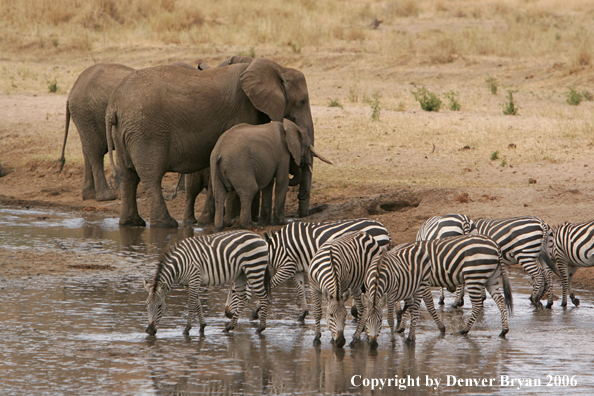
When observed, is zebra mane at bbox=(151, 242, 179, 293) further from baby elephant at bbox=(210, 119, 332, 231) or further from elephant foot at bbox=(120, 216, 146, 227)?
elephant foot at bbox=(120, 216, 146, 227)

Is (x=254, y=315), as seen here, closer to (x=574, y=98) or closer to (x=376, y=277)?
(x=376, y=277)

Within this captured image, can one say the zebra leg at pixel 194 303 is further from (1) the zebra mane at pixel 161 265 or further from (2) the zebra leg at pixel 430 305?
(2) the zebra leg at pixel 430 305

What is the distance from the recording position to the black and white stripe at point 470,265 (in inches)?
278

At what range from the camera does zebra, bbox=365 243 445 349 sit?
6.60 metres

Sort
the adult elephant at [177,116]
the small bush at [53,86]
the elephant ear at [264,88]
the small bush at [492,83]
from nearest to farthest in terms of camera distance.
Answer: the adult elephant at [177,116]
the elephant ear at [264,88]
the small bush at [492,83]
the small bush at [53,86]

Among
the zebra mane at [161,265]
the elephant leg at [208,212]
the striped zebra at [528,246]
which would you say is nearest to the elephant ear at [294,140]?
the elephant leg at [208,212]

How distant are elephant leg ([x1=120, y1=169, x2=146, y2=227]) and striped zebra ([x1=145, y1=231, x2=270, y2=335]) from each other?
4951 millimetres

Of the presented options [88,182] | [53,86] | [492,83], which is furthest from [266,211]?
[53,86]

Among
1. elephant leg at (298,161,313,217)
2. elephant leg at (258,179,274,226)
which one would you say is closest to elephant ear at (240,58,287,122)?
elephant leg at (298,161,313,217)

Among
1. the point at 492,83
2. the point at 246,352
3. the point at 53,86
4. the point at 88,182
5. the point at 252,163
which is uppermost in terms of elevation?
the point at 492,83

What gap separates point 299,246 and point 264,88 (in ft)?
15.7

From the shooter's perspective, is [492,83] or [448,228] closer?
[448,228]

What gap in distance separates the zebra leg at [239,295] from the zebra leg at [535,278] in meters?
2.90

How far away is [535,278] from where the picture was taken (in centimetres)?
812
